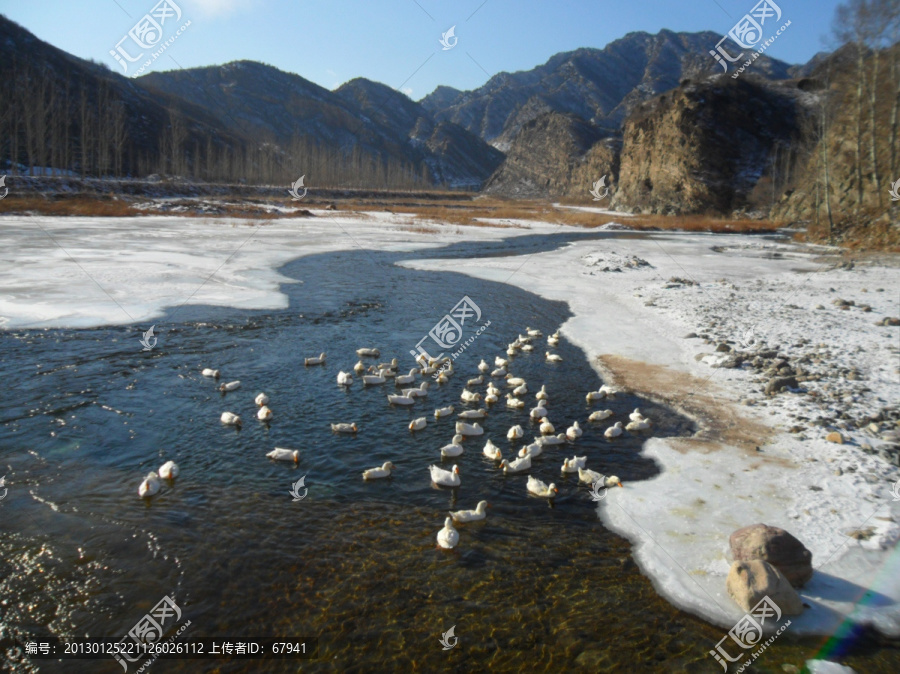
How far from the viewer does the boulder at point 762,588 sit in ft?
21.1

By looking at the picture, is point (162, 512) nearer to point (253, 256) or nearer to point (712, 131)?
point (253, 256)

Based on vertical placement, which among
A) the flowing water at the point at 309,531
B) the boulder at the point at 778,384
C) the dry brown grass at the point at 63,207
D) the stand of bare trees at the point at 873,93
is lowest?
the flowing water at the point at 309,531

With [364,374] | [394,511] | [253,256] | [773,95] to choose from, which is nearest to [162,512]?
[394,511]

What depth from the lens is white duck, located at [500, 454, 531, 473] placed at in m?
9.77

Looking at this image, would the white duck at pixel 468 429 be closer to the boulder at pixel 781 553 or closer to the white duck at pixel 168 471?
the white duck at pixel 168 471

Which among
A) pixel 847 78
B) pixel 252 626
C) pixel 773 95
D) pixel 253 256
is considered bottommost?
pixel 252 626

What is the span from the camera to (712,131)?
314 ft

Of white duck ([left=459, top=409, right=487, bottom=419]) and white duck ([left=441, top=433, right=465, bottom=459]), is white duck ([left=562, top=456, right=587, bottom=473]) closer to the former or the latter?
white duck ([left=441, top=433, right=465, bottom=459])

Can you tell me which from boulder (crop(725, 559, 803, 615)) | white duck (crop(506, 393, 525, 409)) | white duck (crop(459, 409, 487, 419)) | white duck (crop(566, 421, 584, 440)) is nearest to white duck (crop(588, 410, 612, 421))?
white duck (crop(566, 421, 584, 440))

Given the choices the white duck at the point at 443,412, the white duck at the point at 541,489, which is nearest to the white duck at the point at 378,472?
the white duck at the point at 541,489

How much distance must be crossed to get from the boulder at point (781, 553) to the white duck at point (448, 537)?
3661mm

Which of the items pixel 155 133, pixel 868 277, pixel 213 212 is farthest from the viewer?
pixel 155 133

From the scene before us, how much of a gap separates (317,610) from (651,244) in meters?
49.1

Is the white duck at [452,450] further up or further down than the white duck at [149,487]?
further up
